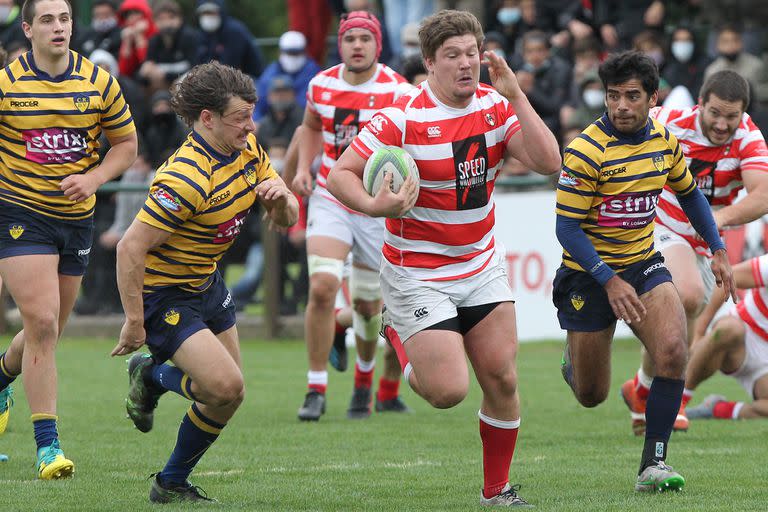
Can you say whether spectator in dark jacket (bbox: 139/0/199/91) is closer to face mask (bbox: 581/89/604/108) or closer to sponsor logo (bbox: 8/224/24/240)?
face mask (bbox: 581/89/604/108)

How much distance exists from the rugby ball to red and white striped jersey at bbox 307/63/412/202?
3225 mm

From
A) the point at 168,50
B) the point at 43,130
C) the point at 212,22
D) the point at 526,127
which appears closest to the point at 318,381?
the point at 43,130

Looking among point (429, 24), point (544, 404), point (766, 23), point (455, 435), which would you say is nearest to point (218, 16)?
point (766, 23)

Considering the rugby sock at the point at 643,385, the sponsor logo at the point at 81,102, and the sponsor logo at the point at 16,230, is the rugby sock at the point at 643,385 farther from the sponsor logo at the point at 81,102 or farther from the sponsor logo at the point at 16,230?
the sponsor logo at the point at 16,230

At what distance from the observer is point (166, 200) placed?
20.0ft

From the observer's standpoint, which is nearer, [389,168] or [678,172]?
[389,168]

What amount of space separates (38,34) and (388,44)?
9.67m

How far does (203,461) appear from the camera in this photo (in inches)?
301

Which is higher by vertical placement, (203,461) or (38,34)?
(38,34)

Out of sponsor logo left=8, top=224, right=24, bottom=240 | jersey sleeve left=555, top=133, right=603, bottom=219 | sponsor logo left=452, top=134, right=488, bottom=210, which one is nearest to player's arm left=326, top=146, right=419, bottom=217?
sponsor logo left=452, top=134, right=488, bottom=210

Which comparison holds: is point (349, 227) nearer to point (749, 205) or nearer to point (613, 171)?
point (749, 205)

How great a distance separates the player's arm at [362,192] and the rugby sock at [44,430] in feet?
6.79

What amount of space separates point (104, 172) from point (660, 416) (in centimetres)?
319

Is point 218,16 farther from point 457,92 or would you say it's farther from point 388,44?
point 457,92
